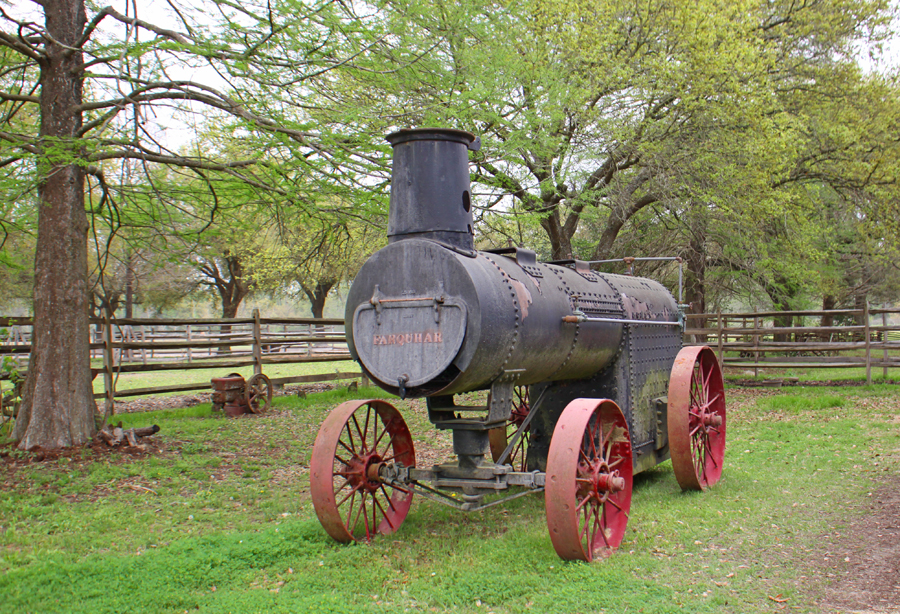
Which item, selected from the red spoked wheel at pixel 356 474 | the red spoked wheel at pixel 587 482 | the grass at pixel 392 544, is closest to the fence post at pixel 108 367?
the grass at pixel 392 544

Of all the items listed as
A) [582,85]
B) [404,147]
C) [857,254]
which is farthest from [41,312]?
[857,254]

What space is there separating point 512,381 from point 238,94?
481 centimetres

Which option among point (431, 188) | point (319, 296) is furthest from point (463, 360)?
point (319, 296)

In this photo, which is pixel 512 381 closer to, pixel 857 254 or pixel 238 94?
pixel 238 94

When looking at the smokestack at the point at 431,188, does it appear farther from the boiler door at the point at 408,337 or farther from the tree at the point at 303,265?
the tree at the point at 303,265

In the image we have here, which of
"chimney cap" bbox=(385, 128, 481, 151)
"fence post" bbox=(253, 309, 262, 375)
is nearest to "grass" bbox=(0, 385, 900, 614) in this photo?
"chimney cap" bbox=(385, 128, 481, 151)

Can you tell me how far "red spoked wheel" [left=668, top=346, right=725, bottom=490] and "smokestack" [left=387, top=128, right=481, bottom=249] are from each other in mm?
2474

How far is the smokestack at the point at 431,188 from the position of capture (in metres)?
4.95

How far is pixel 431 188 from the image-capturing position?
4.99m

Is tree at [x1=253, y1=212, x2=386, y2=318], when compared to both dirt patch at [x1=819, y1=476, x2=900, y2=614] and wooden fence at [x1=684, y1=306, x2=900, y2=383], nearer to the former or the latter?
wooden fence at [x1=684, y1=306, x2=900, y2=383]

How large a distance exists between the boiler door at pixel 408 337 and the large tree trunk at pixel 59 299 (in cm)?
495

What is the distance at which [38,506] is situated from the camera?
615 cm

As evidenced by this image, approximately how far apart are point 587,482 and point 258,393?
8464mm

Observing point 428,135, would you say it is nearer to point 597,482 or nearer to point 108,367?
point 597,482
